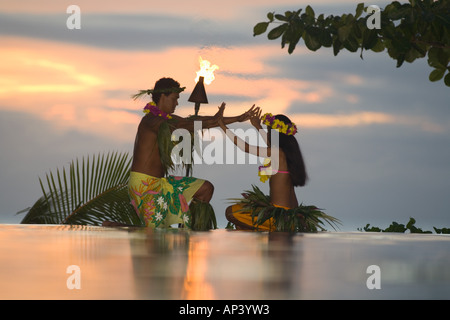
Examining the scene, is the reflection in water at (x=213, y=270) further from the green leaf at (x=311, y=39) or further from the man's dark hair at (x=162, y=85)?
the man's dark hair at (x=162, y=85)

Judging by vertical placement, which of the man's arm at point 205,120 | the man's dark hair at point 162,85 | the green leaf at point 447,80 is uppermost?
the man's dark hair at point 162,85

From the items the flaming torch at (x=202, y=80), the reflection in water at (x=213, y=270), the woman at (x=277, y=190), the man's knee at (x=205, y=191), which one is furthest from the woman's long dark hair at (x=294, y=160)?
the reflection in water at (x=213, y=270)

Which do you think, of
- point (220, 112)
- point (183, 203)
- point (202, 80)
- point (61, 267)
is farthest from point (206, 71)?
point (61, 267)

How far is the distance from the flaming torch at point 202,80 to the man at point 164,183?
35 cm

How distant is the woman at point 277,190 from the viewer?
19.1ft

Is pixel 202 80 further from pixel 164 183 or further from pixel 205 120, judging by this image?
pixel 164 183

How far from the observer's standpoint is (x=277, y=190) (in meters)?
5.91

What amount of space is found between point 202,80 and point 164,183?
42.8 inches

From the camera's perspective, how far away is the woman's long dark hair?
5984mm

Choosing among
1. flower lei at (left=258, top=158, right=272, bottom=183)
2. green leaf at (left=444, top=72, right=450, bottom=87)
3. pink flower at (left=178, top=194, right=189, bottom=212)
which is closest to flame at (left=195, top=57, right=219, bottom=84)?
flower lei at (left=258, top=158, right=272, bottom=183)

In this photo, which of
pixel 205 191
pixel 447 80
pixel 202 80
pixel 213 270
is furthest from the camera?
pixel 202 80

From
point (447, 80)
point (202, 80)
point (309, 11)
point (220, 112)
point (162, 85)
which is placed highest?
point (202, 80)
